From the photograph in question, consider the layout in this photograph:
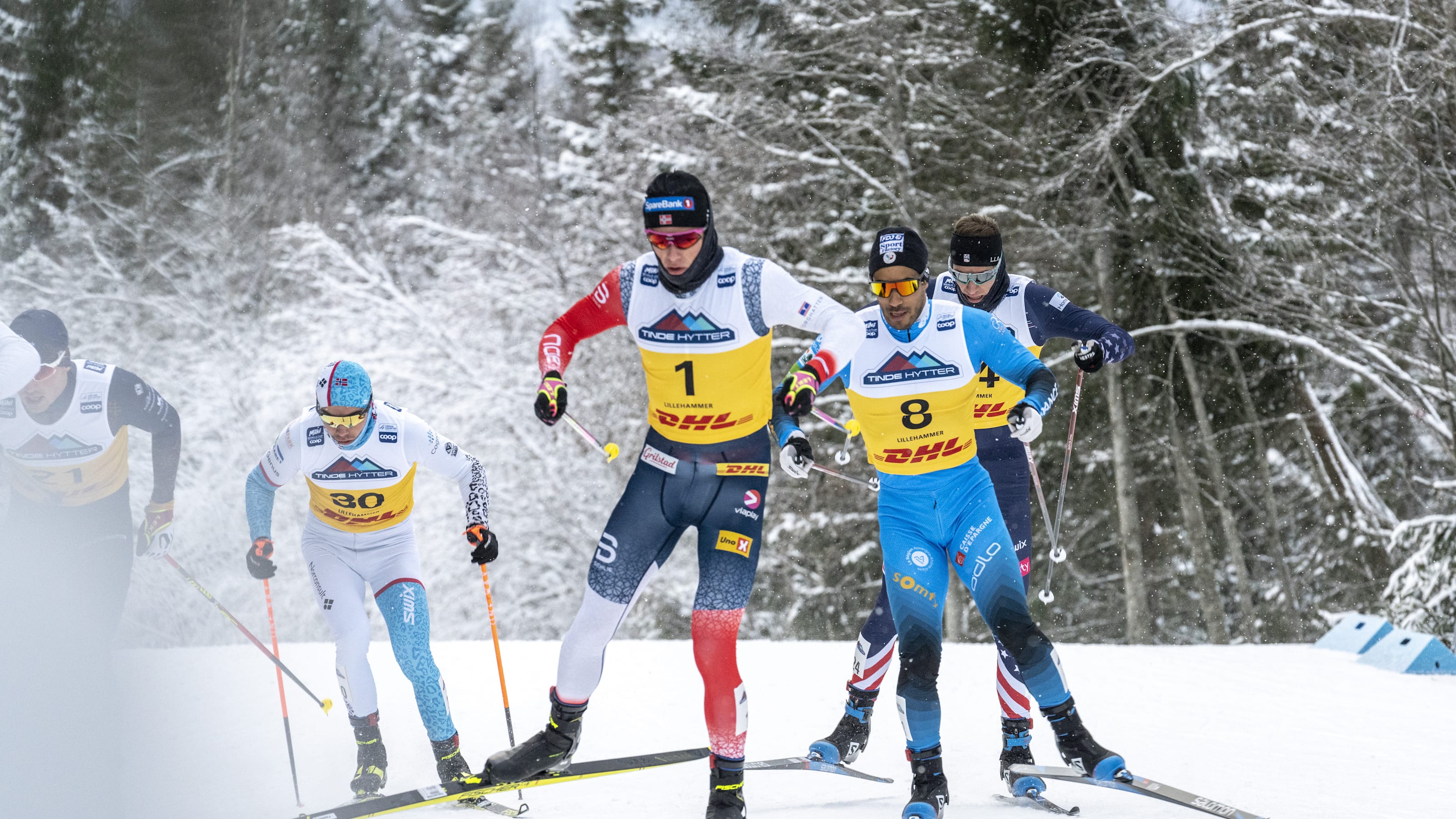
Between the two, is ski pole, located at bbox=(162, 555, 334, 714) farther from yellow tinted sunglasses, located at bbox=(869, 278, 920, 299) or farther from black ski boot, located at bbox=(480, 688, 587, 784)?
yellow tinted sunglasses, located at bbox=(869, 278, 920, 299)

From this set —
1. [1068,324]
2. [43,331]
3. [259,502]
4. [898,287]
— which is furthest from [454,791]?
[1068,324]

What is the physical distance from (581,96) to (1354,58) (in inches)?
526

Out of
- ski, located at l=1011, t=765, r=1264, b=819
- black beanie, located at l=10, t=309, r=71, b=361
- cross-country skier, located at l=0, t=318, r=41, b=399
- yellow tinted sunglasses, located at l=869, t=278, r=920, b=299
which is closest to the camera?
ski, located at l=1011, t=765, r=1264, b=819

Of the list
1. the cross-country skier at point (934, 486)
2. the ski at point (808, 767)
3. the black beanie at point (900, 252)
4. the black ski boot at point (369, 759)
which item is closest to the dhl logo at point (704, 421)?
the cross-country skier at point (934, 486)

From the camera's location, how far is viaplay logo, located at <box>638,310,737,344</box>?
14.6 feet

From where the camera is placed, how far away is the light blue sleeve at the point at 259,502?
19.1 ft

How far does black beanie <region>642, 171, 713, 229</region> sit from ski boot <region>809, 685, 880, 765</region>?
2426mm

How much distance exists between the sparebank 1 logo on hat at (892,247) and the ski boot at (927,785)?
6.23ft

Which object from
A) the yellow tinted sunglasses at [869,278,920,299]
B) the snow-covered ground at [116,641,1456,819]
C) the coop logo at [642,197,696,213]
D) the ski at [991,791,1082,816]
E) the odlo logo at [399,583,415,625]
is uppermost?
the coop logo at [642,197,696,213]

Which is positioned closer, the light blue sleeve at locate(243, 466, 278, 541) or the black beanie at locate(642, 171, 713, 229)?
the black beanie at locate(642, 171, 713, 229)

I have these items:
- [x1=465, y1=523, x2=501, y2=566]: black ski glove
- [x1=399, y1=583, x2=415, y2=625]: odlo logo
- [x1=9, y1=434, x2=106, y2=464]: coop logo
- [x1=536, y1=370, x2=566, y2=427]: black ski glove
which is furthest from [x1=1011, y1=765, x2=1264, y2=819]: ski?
[x1=9, y1=434, x2=106, y2=464]: coop logo

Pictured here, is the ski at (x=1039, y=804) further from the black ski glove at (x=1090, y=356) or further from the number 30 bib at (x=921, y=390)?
the black ski glove at (x=1090, y=356)

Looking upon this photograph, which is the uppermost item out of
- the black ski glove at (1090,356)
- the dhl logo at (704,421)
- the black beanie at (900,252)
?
the black beanie at (900,252)

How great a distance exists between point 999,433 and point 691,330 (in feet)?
6.25
